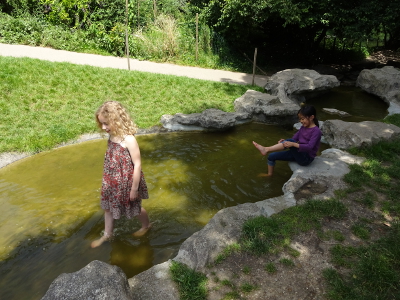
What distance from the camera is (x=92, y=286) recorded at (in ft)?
8.32

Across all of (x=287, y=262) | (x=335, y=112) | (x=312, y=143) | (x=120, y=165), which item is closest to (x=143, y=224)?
(x=120, y=165)

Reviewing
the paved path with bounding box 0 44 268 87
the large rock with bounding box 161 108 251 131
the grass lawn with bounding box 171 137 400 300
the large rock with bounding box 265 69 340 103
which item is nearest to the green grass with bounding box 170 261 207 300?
the grass lawn with bounding box 171 137 400 300

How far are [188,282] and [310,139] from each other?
3004 mm

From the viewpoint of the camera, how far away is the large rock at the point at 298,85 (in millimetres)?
9945

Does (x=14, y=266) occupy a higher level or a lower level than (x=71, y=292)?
lower

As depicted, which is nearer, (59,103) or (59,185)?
(59,185)

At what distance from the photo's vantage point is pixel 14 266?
3.60 meters

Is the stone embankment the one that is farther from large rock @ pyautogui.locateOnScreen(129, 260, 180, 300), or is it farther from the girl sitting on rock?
the girl sitting on rock

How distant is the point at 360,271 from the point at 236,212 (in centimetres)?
147

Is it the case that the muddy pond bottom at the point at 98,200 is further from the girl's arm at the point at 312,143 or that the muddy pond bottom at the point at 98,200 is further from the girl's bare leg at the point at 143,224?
the girl's arm at the point at 312,143

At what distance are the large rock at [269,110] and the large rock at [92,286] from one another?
637 cm

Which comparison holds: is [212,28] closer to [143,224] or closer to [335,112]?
[335,112]

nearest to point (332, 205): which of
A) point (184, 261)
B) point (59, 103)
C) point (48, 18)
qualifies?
point (184, 261)

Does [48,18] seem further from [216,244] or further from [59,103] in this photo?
[216,244]
